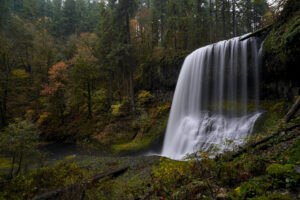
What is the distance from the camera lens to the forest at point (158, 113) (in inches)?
146

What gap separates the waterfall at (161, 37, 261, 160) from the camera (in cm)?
978

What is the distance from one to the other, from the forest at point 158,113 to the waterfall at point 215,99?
80 mm

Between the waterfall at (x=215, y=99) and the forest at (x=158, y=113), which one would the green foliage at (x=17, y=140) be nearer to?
the forest at (x=158, y=113)

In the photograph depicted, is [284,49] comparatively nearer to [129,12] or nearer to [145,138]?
[145,138]

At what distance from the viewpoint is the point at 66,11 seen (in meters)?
35.1

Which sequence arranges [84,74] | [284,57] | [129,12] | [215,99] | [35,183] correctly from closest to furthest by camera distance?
[35,183]
[284,57]
[215,99]
[129,12]
[84,74]

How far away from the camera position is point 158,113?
1605cm

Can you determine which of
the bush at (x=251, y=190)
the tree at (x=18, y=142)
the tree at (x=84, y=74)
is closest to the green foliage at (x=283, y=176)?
the bush at (x=251, y=190)

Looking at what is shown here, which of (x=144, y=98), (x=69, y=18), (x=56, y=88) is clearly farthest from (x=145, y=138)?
(x=69, y=18)

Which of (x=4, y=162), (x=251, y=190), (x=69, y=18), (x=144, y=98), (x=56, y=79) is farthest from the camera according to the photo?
(x=69, y=18)

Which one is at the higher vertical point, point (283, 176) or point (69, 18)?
point (69, 18)

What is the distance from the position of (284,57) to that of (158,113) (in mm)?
10809

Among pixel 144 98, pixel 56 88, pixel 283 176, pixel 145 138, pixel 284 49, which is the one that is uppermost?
pixel 284 49

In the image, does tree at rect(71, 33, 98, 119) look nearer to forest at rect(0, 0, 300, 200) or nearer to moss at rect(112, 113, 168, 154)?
forest at rect(0, 0, 300, 200)
